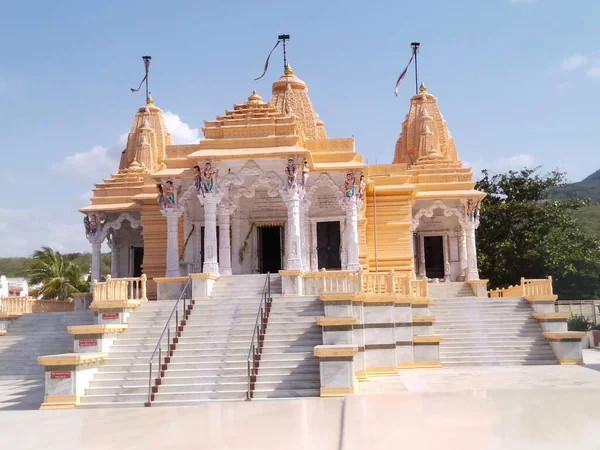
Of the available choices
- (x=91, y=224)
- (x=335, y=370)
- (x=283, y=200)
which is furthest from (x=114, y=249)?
(x=335, y=370)

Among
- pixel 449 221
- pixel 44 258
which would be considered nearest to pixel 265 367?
pixel 449 221

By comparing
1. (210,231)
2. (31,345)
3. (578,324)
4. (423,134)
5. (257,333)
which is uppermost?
(423,134)

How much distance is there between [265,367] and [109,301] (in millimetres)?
4653

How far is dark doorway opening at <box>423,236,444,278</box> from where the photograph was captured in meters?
27.5

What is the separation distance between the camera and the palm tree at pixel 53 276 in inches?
1372

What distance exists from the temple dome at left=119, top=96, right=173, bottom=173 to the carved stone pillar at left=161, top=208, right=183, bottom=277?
6745 mm

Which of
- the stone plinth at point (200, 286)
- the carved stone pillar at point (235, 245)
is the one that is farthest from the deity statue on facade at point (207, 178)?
the carved stone pillar at point (235, 245)

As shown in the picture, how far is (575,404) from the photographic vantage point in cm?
986

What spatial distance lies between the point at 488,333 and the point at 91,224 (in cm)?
1485

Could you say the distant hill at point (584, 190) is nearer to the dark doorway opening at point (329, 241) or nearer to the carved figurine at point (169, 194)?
the dark doorway opening at point (329, 241)

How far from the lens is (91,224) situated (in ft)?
85.6

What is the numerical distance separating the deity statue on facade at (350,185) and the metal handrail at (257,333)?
481 cm

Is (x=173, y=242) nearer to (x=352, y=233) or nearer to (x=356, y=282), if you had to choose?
(x=352, y=233)

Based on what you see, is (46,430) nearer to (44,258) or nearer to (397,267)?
Answer: (397,267)
